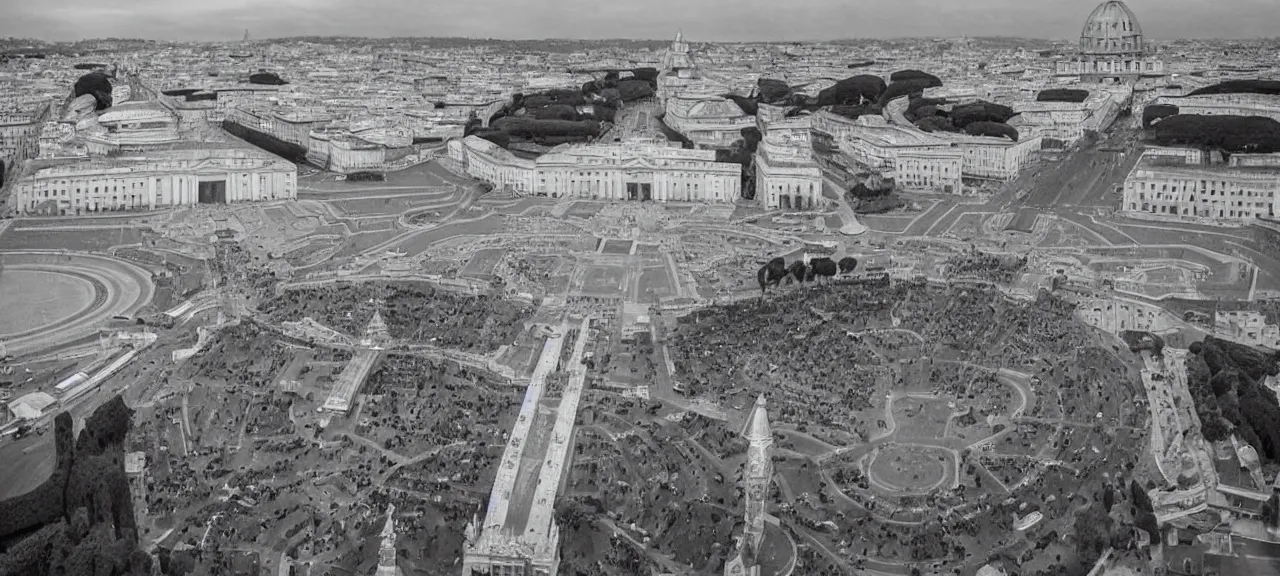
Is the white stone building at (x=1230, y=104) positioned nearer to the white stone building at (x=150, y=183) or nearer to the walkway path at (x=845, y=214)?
the walkway path at (x=845, y=214)

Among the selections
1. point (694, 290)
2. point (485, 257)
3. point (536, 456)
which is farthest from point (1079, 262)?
point (536, 456)

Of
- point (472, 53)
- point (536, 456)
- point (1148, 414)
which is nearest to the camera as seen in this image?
point (536, 456)

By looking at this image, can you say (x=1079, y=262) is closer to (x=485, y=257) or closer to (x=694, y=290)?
(x=694, y=290)

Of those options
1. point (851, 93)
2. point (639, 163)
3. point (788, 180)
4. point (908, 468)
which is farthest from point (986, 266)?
point (851, 93)

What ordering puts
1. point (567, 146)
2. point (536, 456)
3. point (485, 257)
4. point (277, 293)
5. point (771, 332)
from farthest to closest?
point (567, 146), point (485, 257), point (277, 293), point (771, 332), point (536, 456)

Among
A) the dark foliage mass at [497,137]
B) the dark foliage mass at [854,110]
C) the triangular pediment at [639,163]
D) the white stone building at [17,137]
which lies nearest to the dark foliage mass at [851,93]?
the dark foliage mass at [854,110]

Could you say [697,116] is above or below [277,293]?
above

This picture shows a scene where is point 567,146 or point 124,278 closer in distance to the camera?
point 124,278
